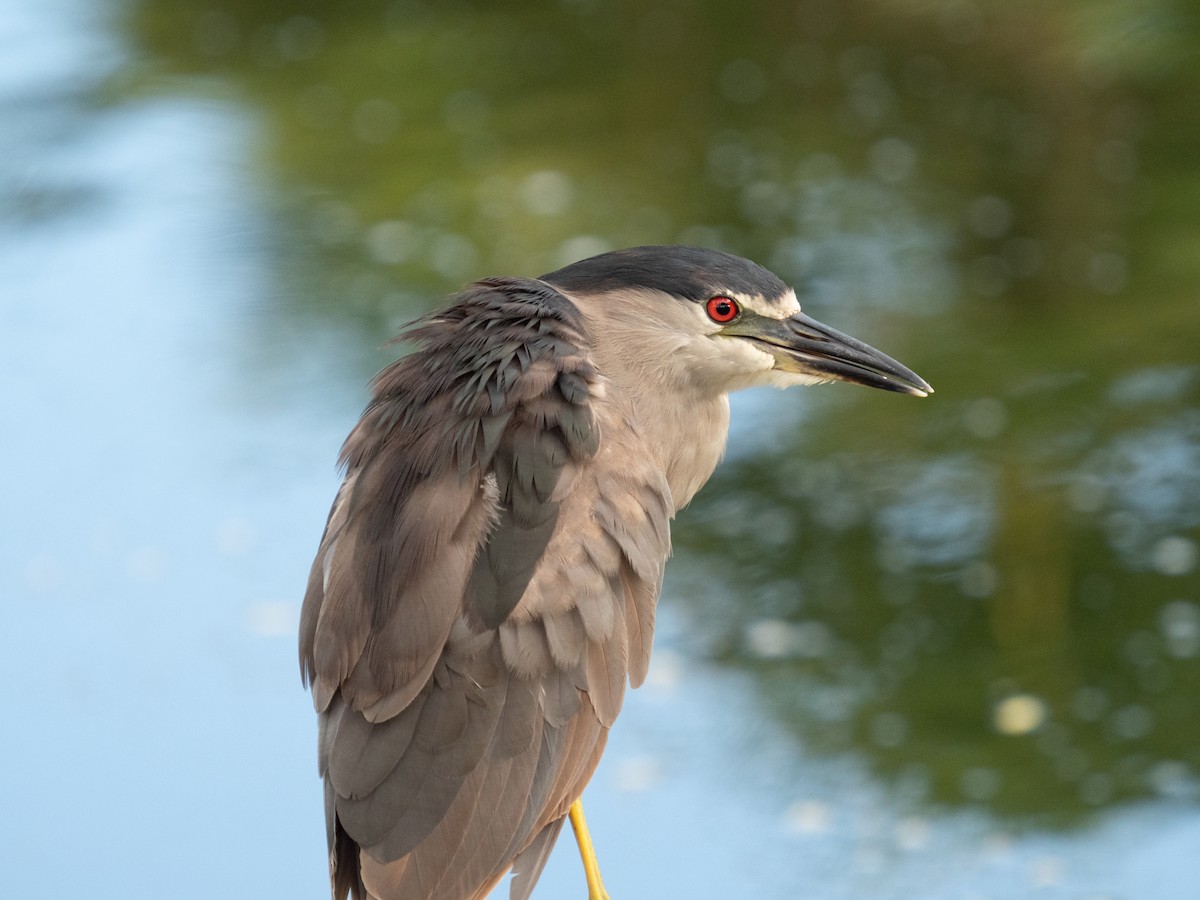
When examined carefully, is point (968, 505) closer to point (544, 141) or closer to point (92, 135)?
point (544, 141)

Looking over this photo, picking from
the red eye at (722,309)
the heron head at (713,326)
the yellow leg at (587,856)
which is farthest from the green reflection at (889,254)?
the red eye at (722,309)

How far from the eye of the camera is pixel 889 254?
528 cm

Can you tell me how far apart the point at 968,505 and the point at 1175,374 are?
0.88m

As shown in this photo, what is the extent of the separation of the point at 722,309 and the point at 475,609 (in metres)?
0.61

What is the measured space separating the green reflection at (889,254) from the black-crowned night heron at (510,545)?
134 cm

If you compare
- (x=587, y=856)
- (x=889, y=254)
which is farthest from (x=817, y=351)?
(x=889, y=254)

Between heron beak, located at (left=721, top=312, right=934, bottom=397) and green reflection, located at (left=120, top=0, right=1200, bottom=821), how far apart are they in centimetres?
121

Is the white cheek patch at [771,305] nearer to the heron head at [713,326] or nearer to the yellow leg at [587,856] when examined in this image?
the heron head at [713,326]

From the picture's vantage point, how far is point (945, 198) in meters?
5.59

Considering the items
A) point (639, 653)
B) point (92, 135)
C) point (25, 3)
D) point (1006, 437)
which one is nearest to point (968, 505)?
point (1006, 437)

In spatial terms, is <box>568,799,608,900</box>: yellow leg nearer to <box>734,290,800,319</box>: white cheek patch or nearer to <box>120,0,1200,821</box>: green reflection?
<box>734,290,800,319</box>: white cheek patch

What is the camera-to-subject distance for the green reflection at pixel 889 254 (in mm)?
3568

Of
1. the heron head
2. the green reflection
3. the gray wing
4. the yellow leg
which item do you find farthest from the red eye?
the green reflection

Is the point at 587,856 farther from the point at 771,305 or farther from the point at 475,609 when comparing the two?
the point at 771,305
